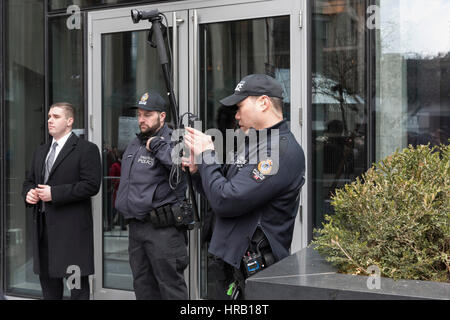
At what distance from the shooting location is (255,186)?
228 cm

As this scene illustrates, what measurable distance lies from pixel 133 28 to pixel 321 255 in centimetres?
326

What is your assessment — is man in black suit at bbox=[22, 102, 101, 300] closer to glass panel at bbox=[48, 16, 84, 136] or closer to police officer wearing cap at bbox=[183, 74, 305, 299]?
glass panel at bbox=[48, 16, 84, 136]

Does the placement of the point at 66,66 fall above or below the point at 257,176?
above

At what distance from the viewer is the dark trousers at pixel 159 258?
3703mm

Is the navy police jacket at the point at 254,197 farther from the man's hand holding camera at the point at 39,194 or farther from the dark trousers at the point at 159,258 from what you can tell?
the man's hand holding camera at the point at 39,194

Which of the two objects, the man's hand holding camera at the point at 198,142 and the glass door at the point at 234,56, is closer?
the man's hand holding camera at the point at 198,142

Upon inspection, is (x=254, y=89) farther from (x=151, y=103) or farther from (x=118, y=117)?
(x=118, y=117)

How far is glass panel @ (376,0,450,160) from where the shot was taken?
146 inches

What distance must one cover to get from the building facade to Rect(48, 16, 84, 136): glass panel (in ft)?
0.04

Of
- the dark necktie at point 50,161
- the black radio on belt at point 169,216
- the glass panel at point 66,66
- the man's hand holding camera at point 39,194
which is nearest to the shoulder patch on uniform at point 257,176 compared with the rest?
the black radio on belt at point 169,216

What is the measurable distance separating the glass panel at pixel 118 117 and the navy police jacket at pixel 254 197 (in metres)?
2.41

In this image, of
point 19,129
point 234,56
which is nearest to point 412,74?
point 234,56

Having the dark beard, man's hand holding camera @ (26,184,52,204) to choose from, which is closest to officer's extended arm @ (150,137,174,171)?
the dark beard

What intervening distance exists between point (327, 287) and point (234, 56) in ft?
9.68
